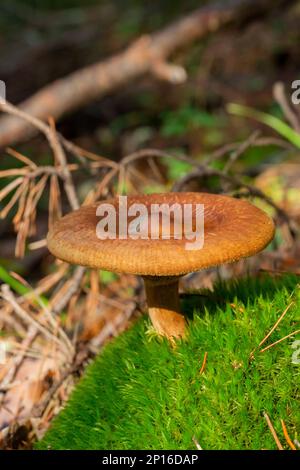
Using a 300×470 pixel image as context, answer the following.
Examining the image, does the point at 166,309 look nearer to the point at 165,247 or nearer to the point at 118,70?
the point at 165,247

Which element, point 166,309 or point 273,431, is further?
point 166,309

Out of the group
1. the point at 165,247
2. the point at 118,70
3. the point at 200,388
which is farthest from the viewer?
the point at 118,70

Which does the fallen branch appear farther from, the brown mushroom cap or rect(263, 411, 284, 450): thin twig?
rect(263, 411, 284, 450): thin twig

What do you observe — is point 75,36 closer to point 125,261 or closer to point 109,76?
point 109,76

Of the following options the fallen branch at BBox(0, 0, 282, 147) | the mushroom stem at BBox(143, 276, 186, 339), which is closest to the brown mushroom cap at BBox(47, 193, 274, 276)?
the mushroom stem at BBox(143, 276, 186, 339)

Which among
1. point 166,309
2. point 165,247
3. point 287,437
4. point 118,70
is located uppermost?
point 118,70

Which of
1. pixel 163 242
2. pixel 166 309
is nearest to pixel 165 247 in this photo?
pixel 163 242
